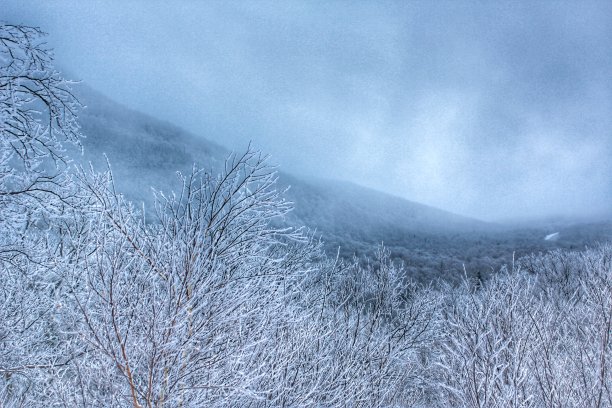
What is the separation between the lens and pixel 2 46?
12.3 ft

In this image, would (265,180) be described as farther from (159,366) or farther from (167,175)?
(167,175)

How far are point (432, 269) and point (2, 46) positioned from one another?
2215 inches

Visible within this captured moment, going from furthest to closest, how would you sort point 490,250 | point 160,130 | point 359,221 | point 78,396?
point 160,130 → point 359,221 → point 490,250 → point 78,396

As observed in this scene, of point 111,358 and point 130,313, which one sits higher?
point 130,313

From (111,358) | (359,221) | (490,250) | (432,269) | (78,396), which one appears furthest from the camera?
(359,221)

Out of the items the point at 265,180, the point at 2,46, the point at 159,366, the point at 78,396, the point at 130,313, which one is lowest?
the point at 78,396

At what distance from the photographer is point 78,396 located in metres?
3.85

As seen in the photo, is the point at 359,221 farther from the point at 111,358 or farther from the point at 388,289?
the point at 111,358

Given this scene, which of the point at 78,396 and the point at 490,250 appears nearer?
the point at 78,396

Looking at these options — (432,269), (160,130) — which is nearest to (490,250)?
(432,269)

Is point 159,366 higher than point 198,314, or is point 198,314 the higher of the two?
point 198,314

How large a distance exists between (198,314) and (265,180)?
185 cm

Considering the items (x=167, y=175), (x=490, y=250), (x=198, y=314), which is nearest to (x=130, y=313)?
(x=198, y=314)

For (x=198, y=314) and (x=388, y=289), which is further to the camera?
(x=388, y=289)
